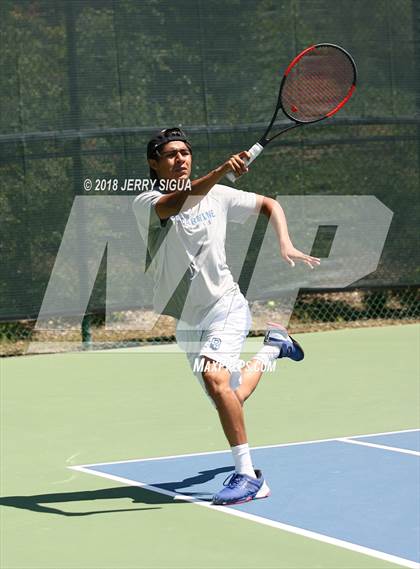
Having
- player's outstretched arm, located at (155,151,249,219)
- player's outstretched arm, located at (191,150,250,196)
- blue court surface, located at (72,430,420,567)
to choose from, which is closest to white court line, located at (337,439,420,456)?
blue court surface, located at (72,430,420,567)

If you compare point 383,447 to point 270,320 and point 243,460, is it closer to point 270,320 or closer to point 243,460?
point 243,460

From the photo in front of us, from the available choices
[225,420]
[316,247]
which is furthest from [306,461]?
[316,247]

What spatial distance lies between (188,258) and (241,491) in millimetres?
1094

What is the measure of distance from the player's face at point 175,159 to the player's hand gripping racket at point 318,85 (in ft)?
3.30

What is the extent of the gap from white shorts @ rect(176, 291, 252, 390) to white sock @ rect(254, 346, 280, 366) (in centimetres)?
28

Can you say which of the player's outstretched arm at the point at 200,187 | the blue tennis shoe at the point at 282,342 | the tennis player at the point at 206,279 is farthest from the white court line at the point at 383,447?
the player's outstretched arm at the point at 200,187

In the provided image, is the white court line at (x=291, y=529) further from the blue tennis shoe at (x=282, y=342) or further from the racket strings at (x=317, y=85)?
the racket strings at (x=317, y=85)

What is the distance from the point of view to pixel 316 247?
11.7 metres

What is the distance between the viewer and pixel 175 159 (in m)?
6.00

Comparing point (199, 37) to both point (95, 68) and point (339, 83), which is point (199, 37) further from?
point (339, 83)

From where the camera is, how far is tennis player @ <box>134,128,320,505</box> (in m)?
5.98

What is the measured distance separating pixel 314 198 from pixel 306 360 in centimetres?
193

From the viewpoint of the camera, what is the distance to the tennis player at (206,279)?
5977 millimetres

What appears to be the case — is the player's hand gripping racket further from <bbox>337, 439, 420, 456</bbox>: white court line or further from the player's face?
<bbox>337, 439, 420, 456</bbox>: white court line
